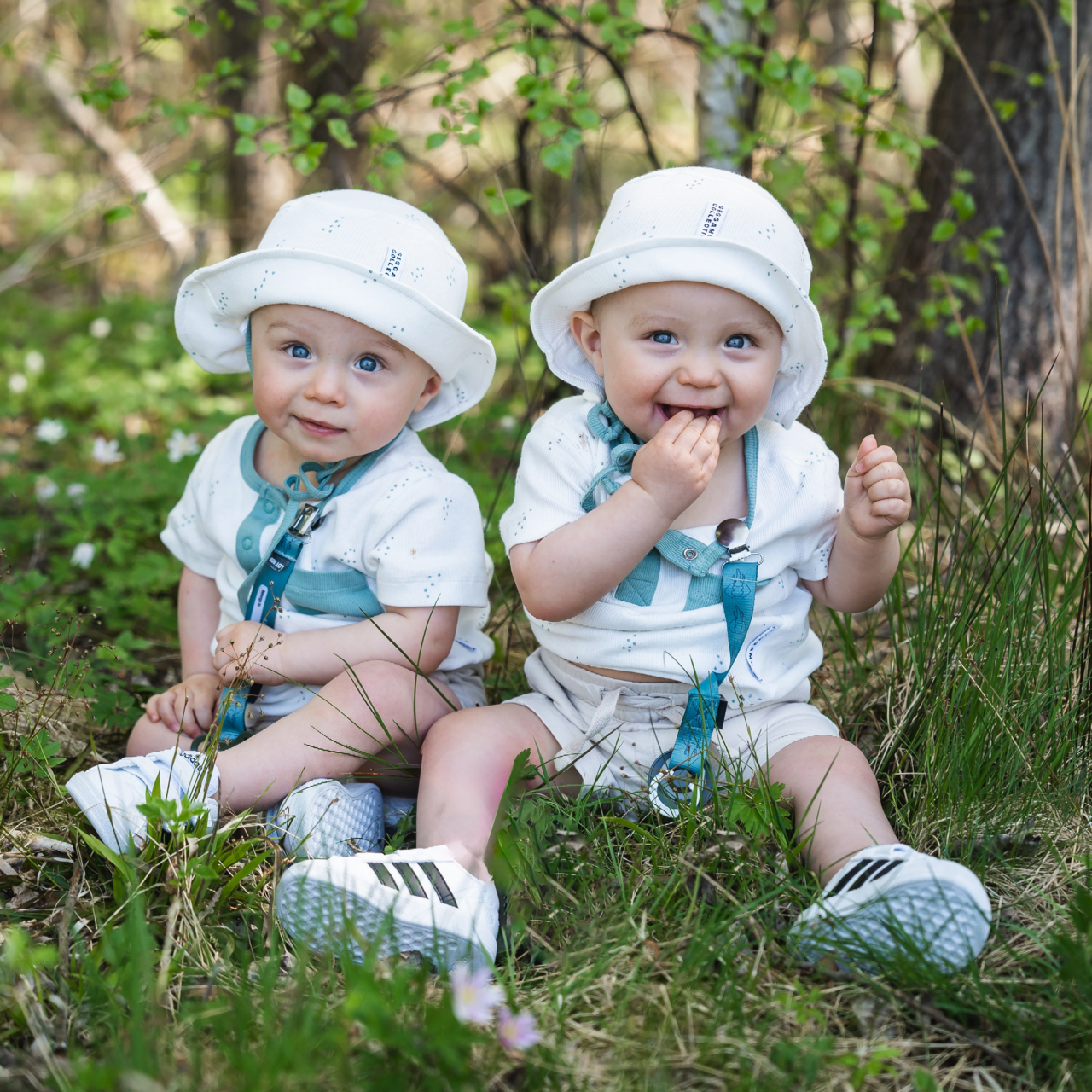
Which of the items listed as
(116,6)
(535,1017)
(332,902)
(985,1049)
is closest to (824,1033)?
(985,1049)

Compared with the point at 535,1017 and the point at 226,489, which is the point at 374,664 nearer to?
the point at 226,489

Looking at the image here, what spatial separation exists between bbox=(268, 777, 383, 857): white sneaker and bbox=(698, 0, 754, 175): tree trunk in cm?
223

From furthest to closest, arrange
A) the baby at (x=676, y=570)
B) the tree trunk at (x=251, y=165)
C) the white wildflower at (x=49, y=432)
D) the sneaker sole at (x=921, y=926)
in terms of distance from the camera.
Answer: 1. the tree trunk at (x=251, y=165)
2. the white wildflower at (x=49, y=432)
3. the baby at (x=676, y=570)
4. the sneaker sole at (x=921, y=926)

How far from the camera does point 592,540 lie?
6.98 ft

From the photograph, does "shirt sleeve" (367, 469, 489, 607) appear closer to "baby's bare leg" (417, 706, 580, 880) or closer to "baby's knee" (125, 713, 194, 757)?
"baby's bare leg" (417, 706, 580, 880)

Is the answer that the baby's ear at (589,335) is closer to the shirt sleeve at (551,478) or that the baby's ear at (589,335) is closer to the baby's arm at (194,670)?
the shirt sleeve at (551,478)

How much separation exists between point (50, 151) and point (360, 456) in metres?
7.80

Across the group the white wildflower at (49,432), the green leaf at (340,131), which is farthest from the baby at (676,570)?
the white wildflower at (49,432)

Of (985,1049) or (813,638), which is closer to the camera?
(985,1049)

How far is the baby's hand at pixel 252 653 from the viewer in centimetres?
245

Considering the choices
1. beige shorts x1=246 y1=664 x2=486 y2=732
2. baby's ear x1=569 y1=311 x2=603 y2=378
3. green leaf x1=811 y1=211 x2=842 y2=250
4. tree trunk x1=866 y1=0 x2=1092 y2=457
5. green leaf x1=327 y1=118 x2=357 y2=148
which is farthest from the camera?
tree trunk x1=866 y1=0 x2=1092 y2=457

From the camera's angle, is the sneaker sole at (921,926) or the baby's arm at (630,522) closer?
the sneaker sole at (921,926)

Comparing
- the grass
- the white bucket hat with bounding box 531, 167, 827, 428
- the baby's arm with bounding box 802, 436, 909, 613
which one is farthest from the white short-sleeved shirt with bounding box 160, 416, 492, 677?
the baby's arm with bounding box 802, 436, 909, 613

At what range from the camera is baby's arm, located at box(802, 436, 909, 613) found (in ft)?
7.16
